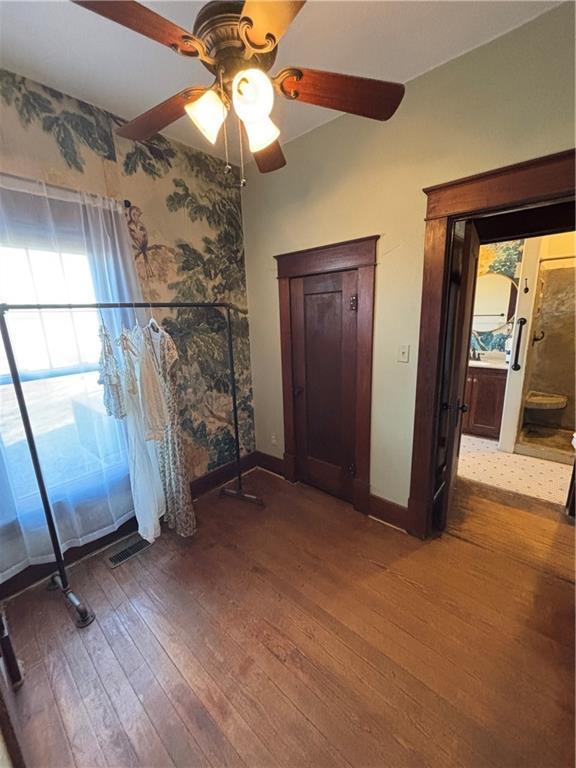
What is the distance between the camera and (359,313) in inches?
83.5

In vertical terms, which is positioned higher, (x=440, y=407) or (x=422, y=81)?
(x=422, y=81)

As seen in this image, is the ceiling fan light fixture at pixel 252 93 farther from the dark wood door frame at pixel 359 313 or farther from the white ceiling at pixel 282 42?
the dark wood door frame at pixel 359 313

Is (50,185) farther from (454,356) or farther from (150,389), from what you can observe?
(454,356)

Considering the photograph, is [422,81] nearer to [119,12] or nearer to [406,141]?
[406,141]

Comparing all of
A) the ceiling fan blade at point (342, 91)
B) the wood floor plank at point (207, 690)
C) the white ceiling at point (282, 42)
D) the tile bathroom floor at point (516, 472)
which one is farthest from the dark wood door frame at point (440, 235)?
the wood floor plank at point (207, 690)

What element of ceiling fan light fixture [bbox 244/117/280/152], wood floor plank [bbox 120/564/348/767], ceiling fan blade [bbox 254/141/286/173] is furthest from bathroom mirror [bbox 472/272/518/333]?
wood floor plank [bbox 120/564/348/767]

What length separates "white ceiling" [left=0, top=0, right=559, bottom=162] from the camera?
4.17 ft

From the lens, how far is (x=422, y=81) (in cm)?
164

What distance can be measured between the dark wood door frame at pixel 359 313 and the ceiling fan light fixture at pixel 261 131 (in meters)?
1.07

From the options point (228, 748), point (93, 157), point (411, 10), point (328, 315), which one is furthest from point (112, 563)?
point (411, 10)

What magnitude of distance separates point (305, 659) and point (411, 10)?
9.27 ft

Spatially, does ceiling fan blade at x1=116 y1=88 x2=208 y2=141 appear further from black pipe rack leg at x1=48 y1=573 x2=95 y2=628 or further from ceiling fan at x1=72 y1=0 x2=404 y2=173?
black pipe rack leg at x1=48 y1=573 x2=95 y2=628

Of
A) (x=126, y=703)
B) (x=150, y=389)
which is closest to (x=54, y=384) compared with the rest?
(x=150, y=389)

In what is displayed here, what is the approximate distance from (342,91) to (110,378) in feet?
5.53
